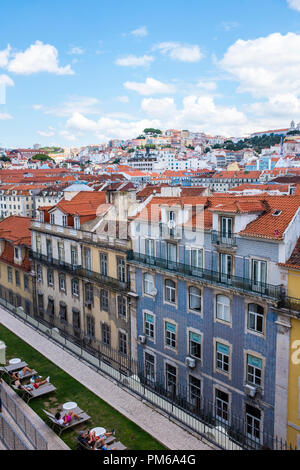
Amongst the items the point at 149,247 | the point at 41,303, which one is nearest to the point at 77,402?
the point at 149,247

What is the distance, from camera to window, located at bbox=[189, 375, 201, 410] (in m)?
24.2

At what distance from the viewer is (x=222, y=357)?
2234 cm

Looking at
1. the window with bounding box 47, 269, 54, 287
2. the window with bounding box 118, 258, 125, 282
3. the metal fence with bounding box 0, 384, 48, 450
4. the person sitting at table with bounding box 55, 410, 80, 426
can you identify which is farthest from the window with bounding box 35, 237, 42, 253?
the person sitting at table with bounding box 55, 410, 80, 426

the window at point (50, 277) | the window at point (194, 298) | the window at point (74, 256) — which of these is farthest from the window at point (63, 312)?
the window at point (194, 298)

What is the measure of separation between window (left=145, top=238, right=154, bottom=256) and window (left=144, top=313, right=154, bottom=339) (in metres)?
Answer: 3.80

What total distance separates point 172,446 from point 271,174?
402 feet

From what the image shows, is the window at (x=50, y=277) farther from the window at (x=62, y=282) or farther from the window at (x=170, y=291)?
the window at (x=170, y=291)

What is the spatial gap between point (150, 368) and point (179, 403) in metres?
4.79

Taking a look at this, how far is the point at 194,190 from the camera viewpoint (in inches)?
1881

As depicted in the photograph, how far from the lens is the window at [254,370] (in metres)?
20.4

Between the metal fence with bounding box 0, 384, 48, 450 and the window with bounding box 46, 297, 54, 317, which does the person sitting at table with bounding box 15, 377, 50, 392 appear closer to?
the metal fence with bounding box 0, 384, 48, 450

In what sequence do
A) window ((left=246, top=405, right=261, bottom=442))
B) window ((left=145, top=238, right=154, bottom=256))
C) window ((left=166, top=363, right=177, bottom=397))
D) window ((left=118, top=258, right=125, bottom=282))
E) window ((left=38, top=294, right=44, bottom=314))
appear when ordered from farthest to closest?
window ((left=38, top=294, right=44, bottom=314)), window ((left=118, top=258, right=125, bottom=282)), window ((left=145, top=238, right=154, bottom=256)), window ((left=166, top=363, right=177, bottom=397)), window ((left=246, top=405, right=261, bottom=442))
